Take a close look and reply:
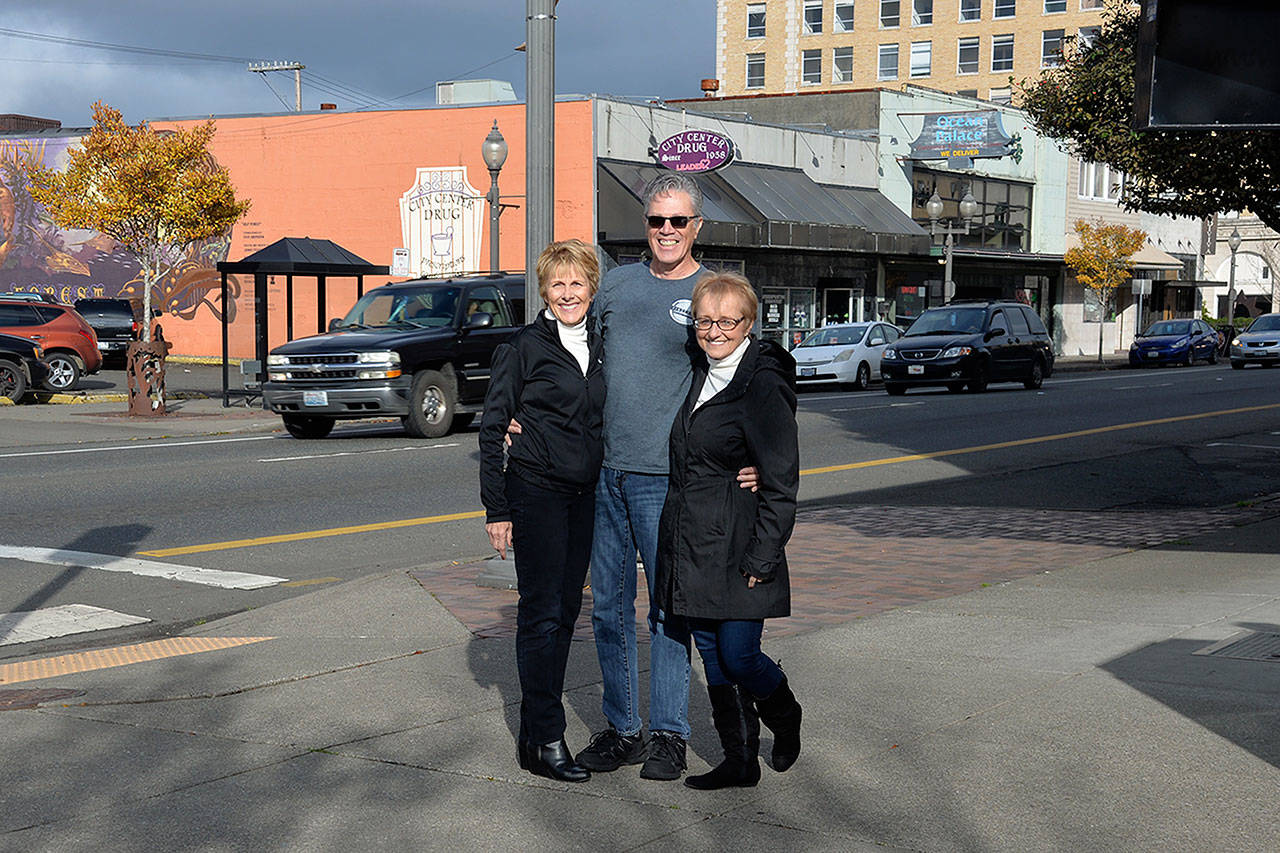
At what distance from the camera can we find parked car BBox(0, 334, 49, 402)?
2403 centimetres

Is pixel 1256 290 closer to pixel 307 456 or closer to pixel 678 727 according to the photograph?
pixel 307 456

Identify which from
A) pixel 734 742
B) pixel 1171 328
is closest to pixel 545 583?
pixel 734 742

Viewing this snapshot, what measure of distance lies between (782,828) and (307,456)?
12549 mm

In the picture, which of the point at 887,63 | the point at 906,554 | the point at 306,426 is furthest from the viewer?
the point at 887,63

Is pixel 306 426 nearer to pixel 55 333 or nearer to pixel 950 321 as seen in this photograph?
pixel 55 333

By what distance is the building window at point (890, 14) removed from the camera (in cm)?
7719

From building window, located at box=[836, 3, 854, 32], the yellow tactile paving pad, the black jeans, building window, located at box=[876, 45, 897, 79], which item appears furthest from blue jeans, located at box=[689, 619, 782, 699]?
building window, located at box=[836, 3, 854, 32]

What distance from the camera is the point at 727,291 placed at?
4.55m

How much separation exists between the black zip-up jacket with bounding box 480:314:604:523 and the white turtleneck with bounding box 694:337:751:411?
411 mm

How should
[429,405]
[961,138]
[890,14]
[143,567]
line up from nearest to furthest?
[143,567], [429,405], [961,138], [890,14]

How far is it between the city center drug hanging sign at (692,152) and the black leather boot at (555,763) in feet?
91.7

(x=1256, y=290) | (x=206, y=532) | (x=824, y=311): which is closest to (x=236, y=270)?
(x=206, y=532)

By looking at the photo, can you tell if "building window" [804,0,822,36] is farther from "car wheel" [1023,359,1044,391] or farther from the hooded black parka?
the hooded black parka

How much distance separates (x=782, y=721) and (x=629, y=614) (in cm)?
64
